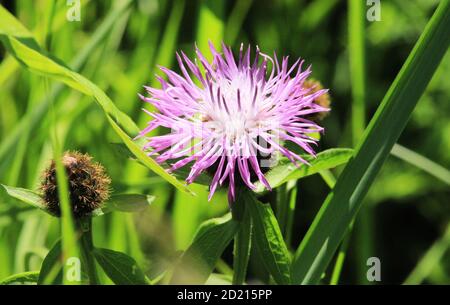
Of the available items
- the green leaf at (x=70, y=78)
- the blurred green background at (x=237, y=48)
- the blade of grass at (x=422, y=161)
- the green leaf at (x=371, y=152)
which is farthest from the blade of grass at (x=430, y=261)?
the green leaf at (x=70, y=78)

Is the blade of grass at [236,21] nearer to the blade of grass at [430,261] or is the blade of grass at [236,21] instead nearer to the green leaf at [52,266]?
the blade of grass at [430,261]

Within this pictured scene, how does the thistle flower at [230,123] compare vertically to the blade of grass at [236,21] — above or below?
below

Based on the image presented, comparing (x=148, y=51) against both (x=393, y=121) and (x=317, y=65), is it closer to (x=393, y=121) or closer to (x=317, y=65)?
(x=317, y=65)

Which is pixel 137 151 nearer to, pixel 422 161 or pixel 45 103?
pixel 45 103

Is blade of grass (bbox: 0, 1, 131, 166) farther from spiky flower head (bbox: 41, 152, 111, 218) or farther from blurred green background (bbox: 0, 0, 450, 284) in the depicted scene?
spiky flower head (bbox: 41, 152, 111, 218)

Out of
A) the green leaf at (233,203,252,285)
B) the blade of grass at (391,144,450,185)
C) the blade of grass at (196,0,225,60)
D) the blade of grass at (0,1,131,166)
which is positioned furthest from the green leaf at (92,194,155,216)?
the blade of grass at (196,0,225,60)

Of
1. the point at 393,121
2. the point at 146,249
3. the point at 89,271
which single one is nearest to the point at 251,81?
the point at 393,121
